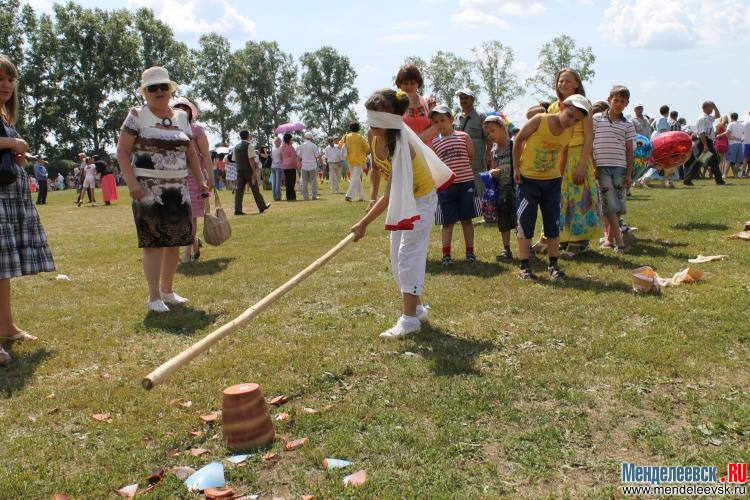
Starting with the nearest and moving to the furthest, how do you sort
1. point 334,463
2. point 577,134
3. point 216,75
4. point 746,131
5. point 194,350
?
point 334,463 < point 194,350 < point 577,134 < point 746,131 < point 216,75

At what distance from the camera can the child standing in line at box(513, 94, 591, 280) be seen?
6492 millimetres

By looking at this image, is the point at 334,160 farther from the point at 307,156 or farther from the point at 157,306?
the point at 157,306

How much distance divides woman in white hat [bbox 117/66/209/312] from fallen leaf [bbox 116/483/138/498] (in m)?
3.25

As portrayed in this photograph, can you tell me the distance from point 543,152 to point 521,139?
26 centimetres

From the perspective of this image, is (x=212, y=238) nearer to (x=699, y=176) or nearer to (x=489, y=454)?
(x=489, y=454)

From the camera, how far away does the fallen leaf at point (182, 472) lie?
120 inches

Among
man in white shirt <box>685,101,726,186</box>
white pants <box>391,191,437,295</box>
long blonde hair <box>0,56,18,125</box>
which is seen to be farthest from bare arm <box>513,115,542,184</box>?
man in white shirt <box>685,101,726,186</box>

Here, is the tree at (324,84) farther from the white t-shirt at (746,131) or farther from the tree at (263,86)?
the white t-shirt at (746,131)

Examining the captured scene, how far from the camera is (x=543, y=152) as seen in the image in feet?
21.6

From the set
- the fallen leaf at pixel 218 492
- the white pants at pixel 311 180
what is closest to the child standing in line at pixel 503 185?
the fallen leaf at pixel 218 492

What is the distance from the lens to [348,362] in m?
4.45

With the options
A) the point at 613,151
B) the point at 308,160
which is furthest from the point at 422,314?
the point at 308,160

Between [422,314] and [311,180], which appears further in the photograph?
[311,180]

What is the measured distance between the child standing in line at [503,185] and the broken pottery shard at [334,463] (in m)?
5.20
